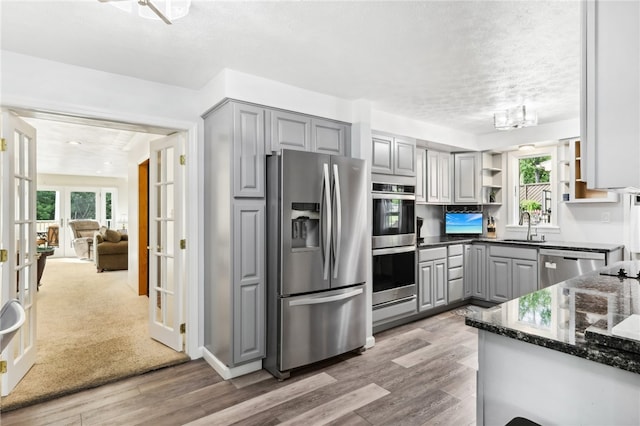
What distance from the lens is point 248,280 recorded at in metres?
2.89

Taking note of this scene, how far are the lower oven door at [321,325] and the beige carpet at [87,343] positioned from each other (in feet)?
3.52

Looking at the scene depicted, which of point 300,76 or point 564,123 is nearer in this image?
point 300,76

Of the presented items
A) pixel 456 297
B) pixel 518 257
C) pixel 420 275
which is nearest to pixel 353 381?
pixel 420 275

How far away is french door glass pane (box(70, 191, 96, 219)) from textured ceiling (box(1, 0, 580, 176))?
394 inches

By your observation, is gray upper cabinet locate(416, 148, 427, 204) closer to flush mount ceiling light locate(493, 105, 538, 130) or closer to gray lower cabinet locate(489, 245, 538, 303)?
gray lower cabinet locate(489, 245, 538, 303)

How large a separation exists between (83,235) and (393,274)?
9968mm

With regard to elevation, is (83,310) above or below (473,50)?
below

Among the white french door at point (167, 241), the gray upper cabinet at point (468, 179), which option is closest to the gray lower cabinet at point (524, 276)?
the gray upper cabinet at point (468, 179)

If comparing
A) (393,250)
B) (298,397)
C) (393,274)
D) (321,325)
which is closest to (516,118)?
(393,250)

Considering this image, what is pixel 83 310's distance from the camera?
472 cm

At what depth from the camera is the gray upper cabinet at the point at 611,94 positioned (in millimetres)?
765

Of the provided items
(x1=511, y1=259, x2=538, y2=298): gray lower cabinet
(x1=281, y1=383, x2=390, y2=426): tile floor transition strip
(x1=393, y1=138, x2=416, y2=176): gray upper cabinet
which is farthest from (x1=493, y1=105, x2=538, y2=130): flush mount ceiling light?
(x1=281, y1=383, x2=390, y2=426): tile floor transition strip

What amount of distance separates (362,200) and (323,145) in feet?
2.13

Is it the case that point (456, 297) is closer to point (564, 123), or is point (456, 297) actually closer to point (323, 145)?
point (564, 123)
